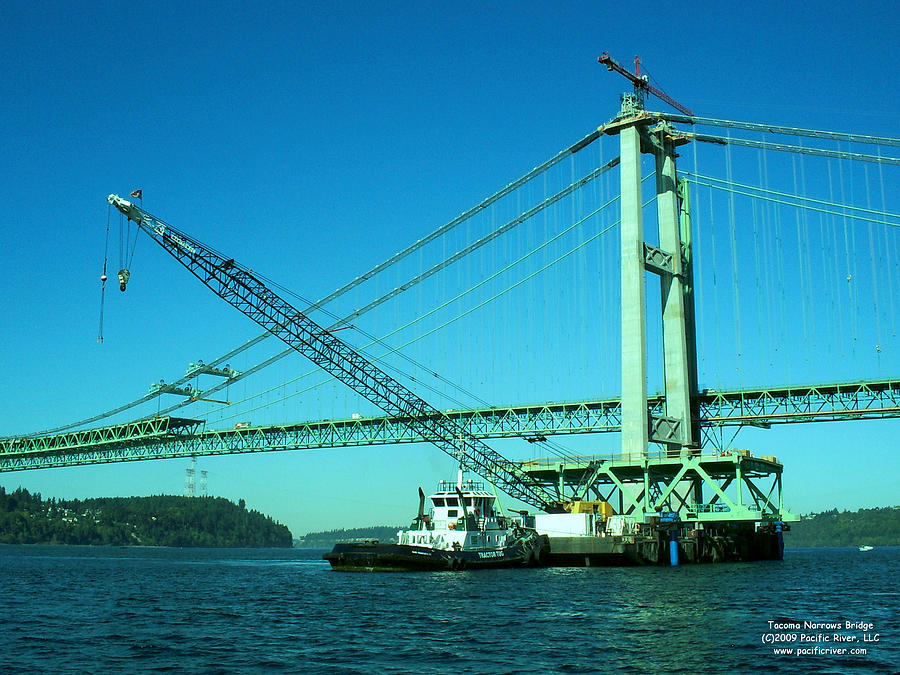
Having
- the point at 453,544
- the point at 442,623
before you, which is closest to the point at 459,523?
the point at 453,544

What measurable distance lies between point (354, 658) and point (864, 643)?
17938 mm

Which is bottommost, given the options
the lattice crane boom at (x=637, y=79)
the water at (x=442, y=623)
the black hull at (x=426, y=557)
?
the water at (x=442, y=623)

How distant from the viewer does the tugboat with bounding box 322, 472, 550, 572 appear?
2643 inches

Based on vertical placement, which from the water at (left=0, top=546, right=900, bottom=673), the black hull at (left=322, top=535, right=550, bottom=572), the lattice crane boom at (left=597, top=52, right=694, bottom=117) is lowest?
the water at (left=0, top=546, right=900, bottom=673)

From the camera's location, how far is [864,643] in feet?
111

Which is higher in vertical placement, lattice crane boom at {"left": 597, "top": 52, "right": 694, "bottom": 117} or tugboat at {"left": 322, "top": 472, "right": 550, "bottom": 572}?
lattice crane boom at {"left": 597, "top": 52, "right": 694, "bottom": 117}

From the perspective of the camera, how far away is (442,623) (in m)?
38.8

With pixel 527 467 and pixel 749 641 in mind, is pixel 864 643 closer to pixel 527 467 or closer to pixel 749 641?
pixel 749 641

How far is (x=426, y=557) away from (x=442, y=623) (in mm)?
28155

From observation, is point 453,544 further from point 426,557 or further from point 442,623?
point 442,623

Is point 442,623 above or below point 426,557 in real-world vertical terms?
below

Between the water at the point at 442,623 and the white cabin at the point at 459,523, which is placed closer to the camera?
the water at the point at 442,623

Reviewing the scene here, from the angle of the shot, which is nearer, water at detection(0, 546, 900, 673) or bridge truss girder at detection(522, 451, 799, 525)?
water at detection(0, 546, 900, 673)

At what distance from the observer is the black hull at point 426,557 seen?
66.8 m
